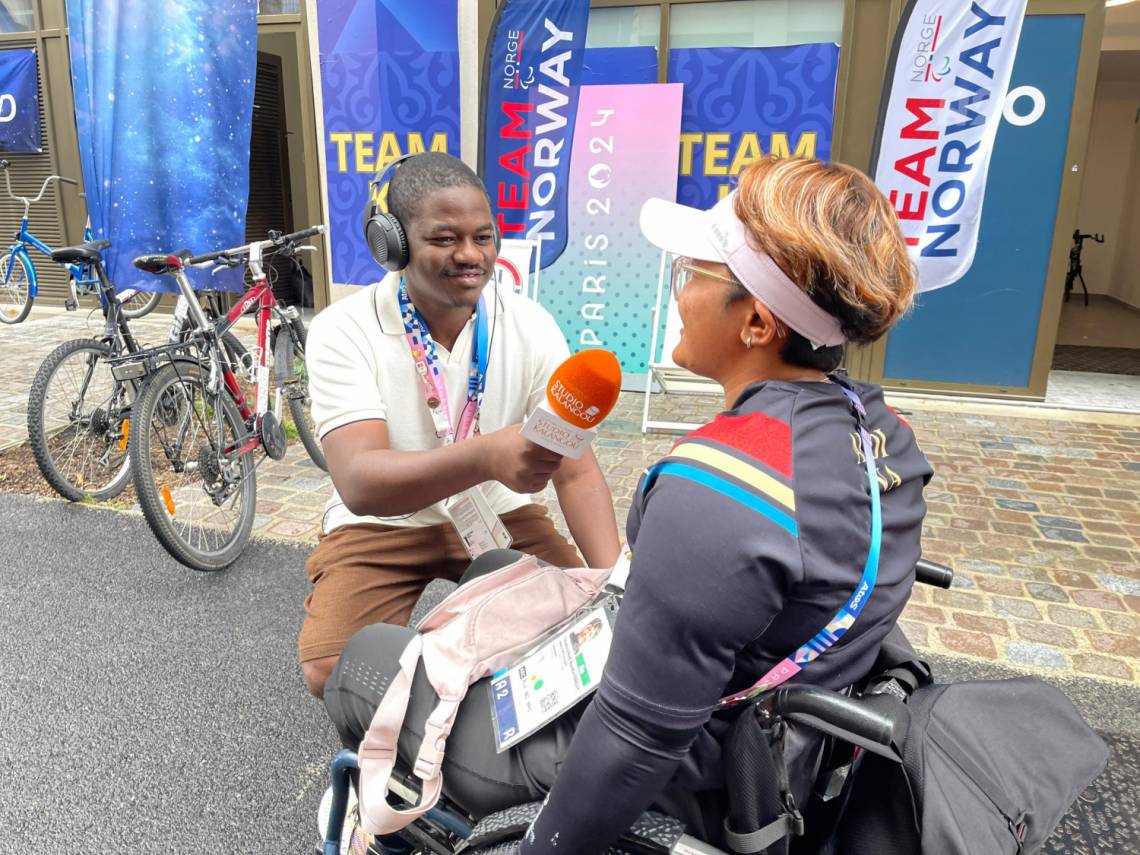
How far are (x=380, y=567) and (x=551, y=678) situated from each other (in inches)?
41.2

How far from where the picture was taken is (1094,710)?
293 cm

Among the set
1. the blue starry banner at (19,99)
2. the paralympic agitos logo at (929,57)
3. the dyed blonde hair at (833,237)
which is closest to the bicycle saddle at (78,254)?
the dyed blonde hair at (833,237)

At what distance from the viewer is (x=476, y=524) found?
223 cm

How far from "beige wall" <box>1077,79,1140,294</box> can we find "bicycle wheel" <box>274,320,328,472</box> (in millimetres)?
13611

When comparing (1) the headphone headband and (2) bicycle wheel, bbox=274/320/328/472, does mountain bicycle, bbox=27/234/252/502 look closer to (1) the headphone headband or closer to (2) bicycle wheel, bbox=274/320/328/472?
(2) bicycle wheel, bbox=274/320/328/472

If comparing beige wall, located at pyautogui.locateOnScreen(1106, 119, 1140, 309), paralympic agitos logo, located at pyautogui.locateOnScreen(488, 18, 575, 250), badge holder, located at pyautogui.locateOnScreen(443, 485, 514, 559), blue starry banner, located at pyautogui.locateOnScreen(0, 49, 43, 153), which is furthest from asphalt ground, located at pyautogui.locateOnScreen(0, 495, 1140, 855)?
beige wall, located at pyautogui.locateOnScreen(1106, 119, 1140, 309)

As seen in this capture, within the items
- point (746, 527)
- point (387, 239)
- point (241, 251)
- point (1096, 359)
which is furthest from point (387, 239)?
point (1096, 359)

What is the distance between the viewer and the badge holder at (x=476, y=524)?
2223 millimetres

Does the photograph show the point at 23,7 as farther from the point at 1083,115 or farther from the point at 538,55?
the point at 1083,115

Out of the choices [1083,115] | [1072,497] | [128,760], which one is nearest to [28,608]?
[128,760]

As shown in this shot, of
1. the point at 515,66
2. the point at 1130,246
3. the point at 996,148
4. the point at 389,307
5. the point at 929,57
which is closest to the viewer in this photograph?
the point at 389,307

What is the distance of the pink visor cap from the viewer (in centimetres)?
128

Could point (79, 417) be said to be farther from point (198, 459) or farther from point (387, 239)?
point (387, 239)

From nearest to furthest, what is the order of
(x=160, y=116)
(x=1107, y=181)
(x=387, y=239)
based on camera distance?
(x=387, y=239), (x=160, y=116), (x=1107, y=181)
